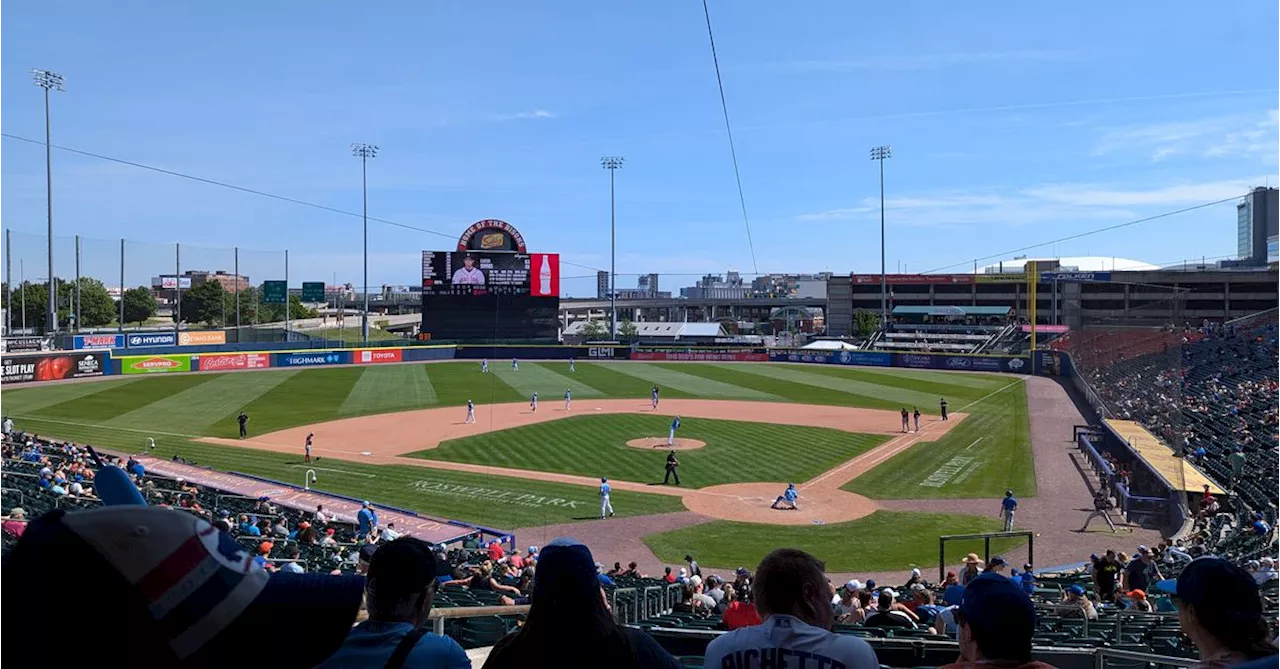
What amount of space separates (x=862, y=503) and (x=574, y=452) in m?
11.1

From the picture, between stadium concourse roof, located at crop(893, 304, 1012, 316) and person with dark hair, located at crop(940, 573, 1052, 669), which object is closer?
person with dark hair, located at crop(940, 573, 1052, 669)

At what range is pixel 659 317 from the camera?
602 feet

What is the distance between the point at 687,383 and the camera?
5662 centimetres

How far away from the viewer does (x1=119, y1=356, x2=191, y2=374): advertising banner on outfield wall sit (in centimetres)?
5766

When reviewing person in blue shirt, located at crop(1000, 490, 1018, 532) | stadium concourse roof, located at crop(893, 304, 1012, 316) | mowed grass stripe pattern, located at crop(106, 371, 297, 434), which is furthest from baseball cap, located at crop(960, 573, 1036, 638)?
stadium concourse roof, located at crop(893, 304, 1012, 316)

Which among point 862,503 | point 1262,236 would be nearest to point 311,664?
point 862,503

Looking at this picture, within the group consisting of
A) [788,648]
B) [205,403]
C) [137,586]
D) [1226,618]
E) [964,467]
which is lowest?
[964,467]

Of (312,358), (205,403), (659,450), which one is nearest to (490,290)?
(312,358)

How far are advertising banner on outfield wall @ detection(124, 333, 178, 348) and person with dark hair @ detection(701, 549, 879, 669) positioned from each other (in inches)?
2662

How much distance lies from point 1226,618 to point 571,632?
6.98 ft

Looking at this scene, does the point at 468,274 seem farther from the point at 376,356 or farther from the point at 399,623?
the point at 399,623

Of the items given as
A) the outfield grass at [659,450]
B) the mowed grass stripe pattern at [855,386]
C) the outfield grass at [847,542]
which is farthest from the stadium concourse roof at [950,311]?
the outfield grass at [847,542]

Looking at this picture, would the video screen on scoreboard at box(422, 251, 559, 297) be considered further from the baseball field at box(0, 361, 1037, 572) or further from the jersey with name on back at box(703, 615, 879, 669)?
the jersey with name on back at box(703, 615, 879, 669)

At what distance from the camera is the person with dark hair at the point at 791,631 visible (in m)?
2.87
